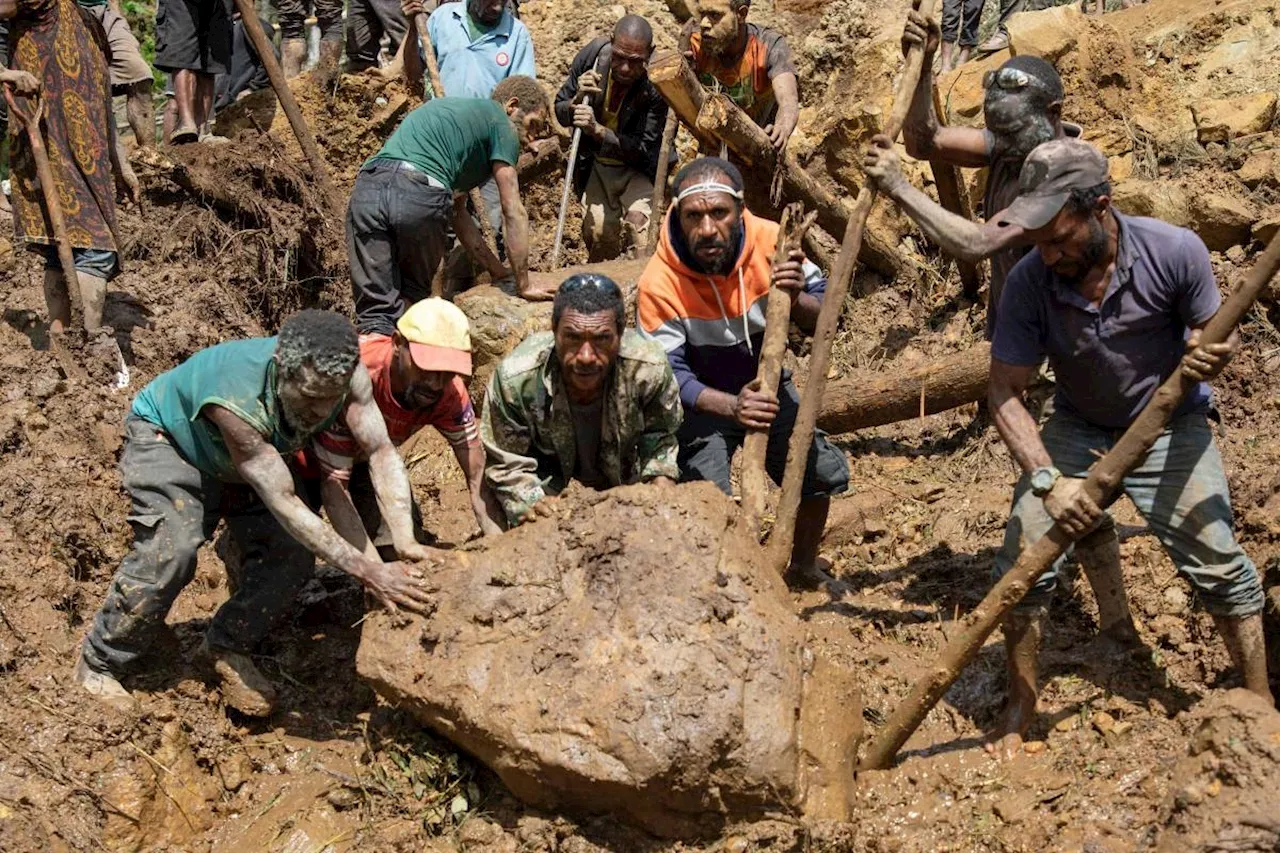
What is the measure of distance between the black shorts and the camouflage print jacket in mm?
5190

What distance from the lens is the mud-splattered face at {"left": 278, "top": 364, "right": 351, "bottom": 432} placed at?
438 cm

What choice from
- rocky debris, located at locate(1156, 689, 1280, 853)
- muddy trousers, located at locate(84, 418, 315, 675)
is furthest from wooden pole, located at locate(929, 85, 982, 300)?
muddy trousers, located at locate(84, 418, 315, 675)

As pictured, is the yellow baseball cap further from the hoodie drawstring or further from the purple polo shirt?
the purple polo shirt

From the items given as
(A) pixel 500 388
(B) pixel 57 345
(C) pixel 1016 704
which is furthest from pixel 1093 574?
(B) pixel 57 345

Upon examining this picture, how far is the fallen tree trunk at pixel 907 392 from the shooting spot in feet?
21.3

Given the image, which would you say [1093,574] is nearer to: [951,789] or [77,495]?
[951,789]

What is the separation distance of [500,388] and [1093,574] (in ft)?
7.91

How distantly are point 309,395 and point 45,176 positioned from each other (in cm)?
316

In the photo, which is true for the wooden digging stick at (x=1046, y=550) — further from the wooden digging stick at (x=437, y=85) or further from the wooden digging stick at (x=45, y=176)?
the wooden digging stick at (x=45, y=176)

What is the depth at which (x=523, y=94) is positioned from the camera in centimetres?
717

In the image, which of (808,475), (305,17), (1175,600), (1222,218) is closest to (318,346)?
(808,475)

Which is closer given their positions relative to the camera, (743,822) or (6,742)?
(743,822)

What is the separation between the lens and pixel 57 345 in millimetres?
6957

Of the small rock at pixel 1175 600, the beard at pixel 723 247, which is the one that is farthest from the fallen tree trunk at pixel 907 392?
the beard at pixel 723 247
